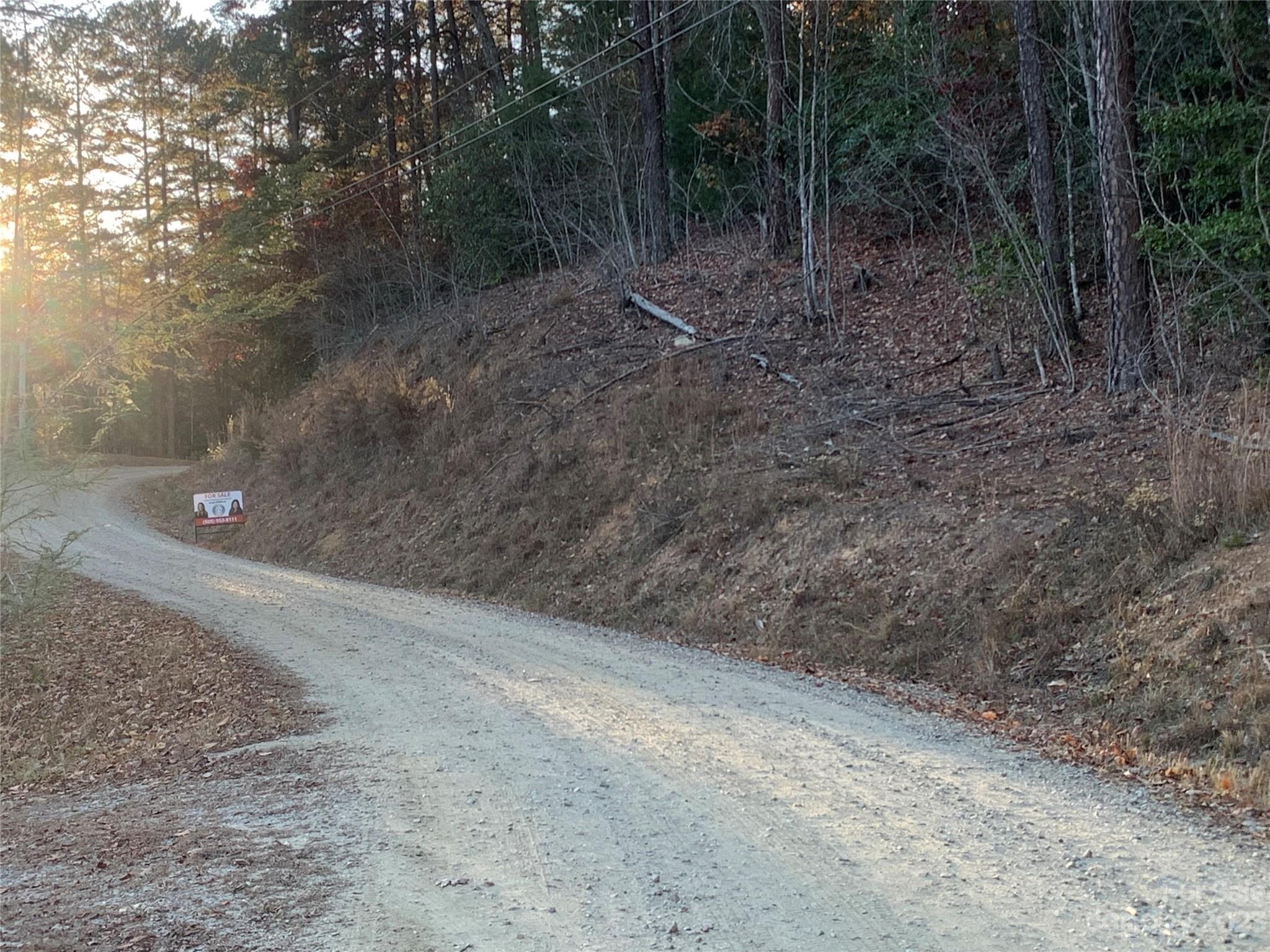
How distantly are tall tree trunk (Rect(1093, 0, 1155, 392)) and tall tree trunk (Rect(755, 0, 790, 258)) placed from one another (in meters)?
7.57

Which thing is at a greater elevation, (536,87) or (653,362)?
(536,87)

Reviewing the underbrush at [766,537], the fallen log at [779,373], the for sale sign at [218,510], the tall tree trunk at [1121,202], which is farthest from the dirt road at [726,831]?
the for sale sign at [218,510]

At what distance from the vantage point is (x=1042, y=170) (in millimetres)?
14367

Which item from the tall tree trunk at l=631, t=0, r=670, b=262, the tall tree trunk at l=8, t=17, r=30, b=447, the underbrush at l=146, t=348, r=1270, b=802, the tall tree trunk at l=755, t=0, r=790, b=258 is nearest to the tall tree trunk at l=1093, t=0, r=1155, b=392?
the underbrush at l=146, t=348, r=1270, b=802

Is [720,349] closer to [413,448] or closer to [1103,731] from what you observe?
[413,448]

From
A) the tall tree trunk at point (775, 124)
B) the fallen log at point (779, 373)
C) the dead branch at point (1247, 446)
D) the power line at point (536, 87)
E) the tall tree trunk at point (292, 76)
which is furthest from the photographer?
the tall tree trunk at point (292, 76)

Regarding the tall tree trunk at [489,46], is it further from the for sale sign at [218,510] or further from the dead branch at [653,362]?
the for sale sign at [218,510]

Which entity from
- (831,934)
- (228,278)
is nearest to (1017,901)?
(831,934)

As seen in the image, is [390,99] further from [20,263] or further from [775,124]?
[20,263]

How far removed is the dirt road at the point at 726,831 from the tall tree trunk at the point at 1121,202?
22.8 feet

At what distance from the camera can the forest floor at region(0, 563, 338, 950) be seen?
13.9ft

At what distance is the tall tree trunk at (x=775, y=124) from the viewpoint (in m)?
19.3

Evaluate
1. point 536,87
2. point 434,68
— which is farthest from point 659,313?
point 434,68

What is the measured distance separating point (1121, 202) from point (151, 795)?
1232cm
